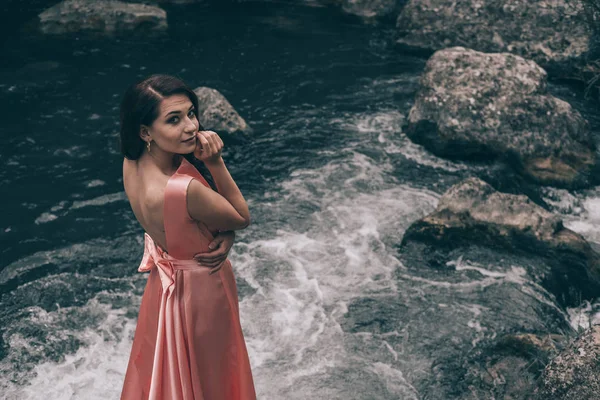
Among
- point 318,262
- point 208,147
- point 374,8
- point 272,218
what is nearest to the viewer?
point 208,147

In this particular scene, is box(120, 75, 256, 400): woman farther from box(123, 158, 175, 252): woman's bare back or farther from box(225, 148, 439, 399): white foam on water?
box(225, 148, 439, 399): white foam on water

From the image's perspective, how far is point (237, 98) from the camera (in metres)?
10.5

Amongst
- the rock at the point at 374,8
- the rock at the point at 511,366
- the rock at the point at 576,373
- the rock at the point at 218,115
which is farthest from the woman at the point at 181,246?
the rock at the point at 374,8

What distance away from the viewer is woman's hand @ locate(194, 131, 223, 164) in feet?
9.93

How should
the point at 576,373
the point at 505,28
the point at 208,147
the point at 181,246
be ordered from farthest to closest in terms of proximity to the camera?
1. the point at 505,28
2. the point at 576,373
3. the point at 181,246
4. the point at 208,147

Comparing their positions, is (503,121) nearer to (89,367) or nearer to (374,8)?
(374,8)

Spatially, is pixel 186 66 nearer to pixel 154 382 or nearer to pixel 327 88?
pixel 327 88

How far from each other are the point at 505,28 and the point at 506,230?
5.82 meters

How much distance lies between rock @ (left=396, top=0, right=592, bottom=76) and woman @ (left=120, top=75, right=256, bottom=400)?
30.4 feet

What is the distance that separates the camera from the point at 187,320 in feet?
10.8

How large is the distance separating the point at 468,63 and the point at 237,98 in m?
3.46

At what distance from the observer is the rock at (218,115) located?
357 inches

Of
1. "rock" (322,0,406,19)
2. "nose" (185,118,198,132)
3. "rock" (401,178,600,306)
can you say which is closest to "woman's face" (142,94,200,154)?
"nose" (185,118,198,132)

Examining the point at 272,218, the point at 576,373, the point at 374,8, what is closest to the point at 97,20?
the point at 374,8
